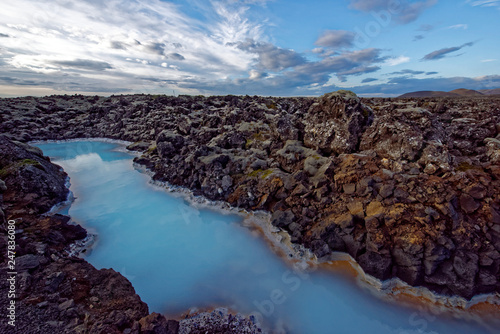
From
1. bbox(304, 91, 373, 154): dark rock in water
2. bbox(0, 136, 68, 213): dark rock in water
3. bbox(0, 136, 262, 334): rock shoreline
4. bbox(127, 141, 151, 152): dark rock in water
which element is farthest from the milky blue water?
bbox(127, 141, 151, 152): dark rock in water

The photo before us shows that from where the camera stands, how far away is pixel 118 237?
53.5ft

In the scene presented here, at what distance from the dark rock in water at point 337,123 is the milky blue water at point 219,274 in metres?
11.5

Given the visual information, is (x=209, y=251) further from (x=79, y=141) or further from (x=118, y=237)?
(x=79, y=141)

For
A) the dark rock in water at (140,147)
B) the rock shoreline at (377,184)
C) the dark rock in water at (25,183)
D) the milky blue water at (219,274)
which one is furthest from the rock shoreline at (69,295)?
the dark rock in water at (140,147)

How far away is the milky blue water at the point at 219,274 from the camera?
33.8 ft

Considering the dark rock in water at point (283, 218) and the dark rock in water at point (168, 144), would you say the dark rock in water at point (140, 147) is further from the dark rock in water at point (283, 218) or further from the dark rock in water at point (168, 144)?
the dark rock in water at point (283, 218)

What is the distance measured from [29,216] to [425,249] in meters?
26.2

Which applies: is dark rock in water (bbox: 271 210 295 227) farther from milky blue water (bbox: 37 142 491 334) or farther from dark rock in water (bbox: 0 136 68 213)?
dark rock in water (bbox: 0 136 68 213)

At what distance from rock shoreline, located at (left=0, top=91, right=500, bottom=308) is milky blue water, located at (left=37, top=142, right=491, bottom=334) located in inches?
76.5

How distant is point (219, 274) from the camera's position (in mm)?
13008

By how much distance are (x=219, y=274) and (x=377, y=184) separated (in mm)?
12311

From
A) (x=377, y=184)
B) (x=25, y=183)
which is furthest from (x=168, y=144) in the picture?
(x=377, y=184)

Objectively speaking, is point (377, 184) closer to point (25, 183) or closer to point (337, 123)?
point (337, 123)

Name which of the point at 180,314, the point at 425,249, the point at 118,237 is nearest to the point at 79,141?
the point at 118,237
